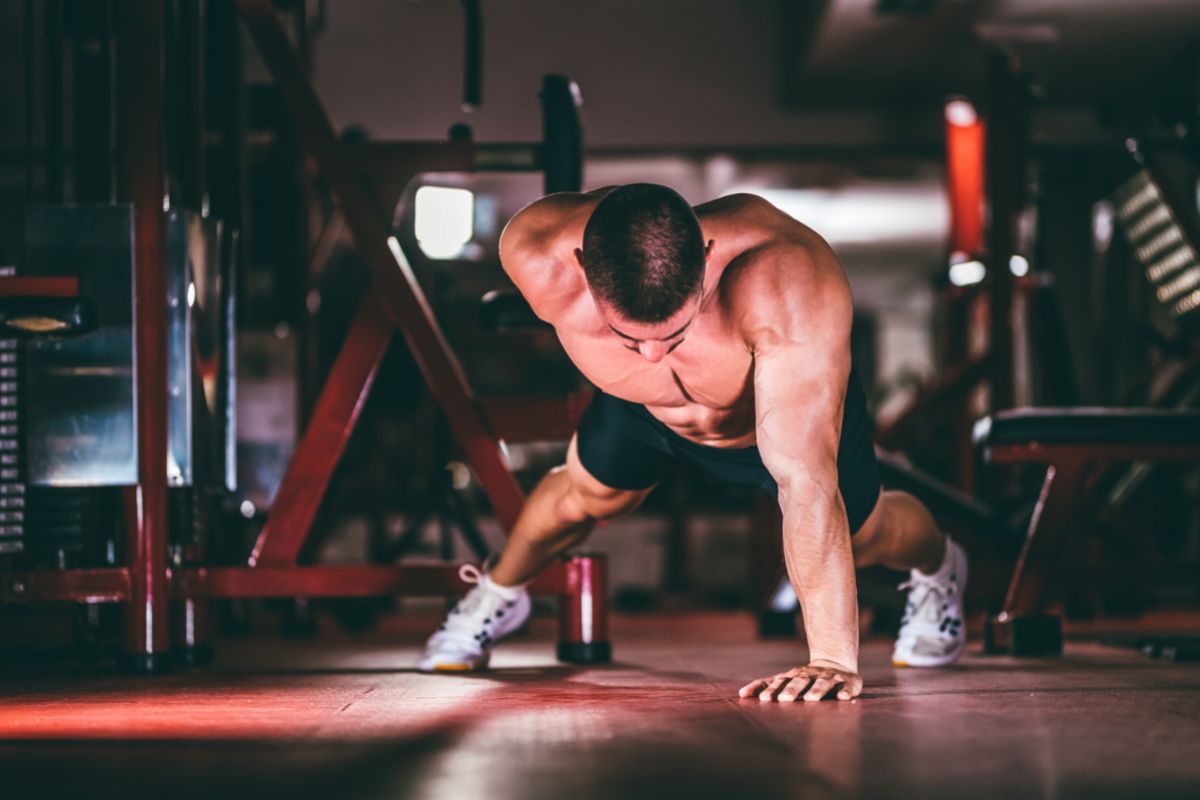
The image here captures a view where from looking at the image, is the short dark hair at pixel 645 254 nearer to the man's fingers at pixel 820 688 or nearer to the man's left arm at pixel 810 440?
the man's left arm at pixel 810 440

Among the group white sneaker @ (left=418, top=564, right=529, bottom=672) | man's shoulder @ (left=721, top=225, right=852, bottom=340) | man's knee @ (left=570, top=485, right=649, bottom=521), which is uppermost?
man's shoulder @ (left=721, top=225, right=852, bottom=340)

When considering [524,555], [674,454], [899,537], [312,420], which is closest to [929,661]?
[899,537]

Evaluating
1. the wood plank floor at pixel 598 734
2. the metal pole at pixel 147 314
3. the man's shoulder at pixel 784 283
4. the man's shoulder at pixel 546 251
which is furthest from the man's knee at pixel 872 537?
the metal pole at pixel 147 314

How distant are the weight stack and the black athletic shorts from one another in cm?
127

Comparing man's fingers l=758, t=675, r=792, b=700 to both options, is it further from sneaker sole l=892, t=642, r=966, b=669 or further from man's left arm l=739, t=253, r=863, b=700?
sneaker sole l=892, t=642, r=966, b=669

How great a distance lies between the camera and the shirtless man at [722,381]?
78.8 inches

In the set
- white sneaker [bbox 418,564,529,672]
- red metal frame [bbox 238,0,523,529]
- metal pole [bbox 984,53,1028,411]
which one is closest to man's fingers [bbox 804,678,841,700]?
white sneaker [bbox 418,564,529,672]

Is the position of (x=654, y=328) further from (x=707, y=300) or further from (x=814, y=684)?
(x=814, y=684)

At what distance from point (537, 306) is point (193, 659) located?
4.23 ft

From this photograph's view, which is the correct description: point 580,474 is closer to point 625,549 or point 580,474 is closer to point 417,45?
point 417,45

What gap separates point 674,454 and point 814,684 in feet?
2.04

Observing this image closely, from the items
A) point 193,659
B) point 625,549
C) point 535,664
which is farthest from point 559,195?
point 625,549

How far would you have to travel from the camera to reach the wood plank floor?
142 centimetres

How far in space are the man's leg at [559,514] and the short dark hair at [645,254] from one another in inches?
28.7
